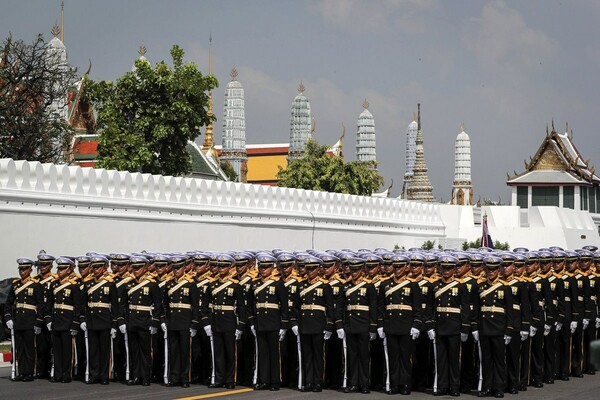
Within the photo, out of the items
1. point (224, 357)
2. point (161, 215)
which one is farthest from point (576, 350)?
point (161, 215)

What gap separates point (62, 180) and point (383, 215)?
1231cm

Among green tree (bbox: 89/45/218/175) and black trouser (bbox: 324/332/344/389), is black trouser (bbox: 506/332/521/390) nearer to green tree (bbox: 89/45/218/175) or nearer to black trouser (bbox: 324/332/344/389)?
black trouser (bbox: 324/332/344/389)

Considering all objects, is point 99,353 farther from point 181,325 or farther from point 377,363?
point 377,363

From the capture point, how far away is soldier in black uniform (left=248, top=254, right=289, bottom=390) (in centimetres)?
1264

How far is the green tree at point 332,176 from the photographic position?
4544cm

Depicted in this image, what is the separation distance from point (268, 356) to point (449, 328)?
203 centimetres

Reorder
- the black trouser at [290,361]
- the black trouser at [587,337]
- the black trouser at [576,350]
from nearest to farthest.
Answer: the black trouser at [290,361] → the black trouser at [576,350] → the black trouser at [587,337]

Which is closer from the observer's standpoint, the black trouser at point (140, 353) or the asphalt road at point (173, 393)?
the asphalt road at point (173, 393)

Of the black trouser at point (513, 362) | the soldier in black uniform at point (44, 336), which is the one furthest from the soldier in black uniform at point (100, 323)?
the black trouser at point (513, 362)

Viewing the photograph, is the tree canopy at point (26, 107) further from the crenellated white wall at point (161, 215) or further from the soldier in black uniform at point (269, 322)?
the soldier in black uniform at point (269, 322)

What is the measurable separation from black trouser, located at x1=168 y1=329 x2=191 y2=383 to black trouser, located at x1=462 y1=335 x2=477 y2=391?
3049mm

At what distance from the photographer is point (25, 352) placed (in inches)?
523

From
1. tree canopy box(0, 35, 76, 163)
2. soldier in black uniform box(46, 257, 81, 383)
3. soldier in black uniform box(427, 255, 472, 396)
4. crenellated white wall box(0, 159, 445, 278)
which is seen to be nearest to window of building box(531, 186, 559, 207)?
crenellated white wall box(0, 159, 445, 278)

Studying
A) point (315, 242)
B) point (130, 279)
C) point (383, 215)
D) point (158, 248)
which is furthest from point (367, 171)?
point (130, 279)
